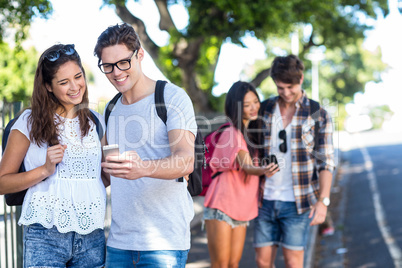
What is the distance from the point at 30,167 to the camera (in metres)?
2.55

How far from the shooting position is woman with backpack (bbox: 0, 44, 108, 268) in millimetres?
2492

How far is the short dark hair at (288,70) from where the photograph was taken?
3.91 meters

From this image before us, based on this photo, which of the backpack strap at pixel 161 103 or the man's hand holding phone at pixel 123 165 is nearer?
the man's hand holding phone at pixel 123 165

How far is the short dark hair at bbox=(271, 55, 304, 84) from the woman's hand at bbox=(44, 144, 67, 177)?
6.69ft

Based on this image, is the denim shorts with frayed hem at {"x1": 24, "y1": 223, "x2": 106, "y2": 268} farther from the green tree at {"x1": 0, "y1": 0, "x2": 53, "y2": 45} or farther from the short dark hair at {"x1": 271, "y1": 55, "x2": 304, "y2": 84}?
the green tree at {"x1": 0, "y1": 0, "x2": 53, "y2": 45}

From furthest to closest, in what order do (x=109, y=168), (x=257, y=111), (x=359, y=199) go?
1. (x=359, y=199)
2. (x=257, y=111)
3. (x=109, y=168)

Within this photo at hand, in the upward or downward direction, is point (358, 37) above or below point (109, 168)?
above

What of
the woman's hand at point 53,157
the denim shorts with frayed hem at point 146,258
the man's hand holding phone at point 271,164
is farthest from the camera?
the man's hand holding phone at point 271,164

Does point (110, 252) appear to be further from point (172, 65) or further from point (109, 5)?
point (172, 65)

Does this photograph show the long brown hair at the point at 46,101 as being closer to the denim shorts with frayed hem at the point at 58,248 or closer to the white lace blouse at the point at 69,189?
the white lace blouse at the point at 69,189

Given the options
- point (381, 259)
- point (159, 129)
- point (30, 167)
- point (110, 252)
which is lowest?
point (381, 259)

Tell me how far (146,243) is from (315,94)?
30481 mm

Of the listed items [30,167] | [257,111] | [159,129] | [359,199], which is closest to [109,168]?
[159,129]

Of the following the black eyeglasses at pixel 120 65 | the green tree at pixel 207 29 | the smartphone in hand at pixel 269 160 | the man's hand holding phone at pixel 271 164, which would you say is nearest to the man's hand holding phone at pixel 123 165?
the black eyeglasses at pixel 120 65
